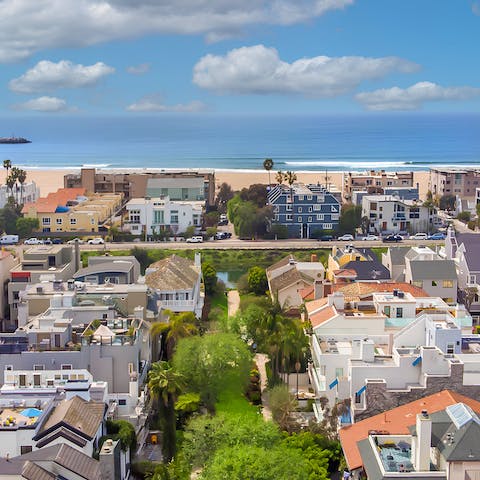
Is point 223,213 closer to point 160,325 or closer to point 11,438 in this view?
point 160,325

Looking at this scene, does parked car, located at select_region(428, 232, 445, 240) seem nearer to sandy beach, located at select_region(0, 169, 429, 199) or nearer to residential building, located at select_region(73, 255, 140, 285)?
sandy beach, located at select_region(0, 169, 429, 199)

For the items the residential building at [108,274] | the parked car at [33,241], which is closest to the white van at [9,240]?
the parked car at [33,241]

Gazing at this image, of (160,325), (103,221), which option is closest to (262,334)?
(160,325)

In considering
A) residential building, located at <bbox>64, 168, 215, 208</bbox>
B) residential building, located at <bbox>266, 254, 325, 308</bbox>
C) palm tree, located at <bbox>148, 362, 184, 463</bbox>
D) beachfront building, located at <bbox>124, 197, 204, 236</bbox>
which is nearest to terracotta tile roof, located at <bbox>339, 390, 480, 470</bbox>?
palm tree, located at <bbox>148, 362, 184, 463</bbox>

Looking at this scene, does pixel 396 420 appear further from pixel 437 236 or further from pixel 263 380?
pixel 437 236

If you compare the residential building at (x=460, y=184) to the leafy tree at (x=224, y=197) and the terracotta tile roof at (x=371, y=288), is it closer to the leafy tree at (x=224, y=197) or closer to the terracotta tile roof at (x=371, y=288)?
the leafy tree at (x=224, y=197)

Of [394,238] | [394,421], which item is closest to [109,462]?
[394,421]

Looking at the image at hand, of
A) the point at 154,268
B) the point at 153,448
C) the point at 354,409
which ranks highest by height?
the point at 154,268
